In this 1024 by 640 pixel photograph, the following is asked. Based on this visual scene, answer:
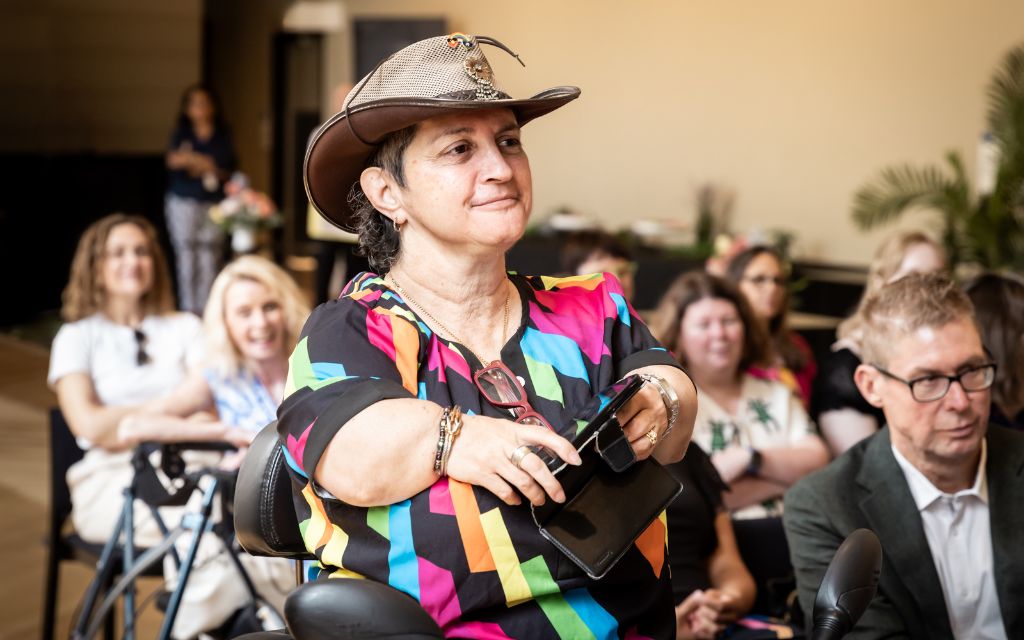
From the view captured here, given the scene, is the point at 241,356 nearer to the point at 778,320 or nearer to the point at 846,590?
the point at 778,320

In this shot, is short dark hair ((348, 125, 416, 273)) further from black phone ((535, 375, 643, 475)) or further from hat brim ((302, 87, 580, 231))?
black phone ((535, 375, 643, 475))

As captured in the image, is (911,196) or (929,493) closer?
(929,493)

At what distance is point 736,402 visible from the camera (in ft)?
11.5

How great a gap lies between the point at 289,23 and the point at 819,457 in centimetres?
959

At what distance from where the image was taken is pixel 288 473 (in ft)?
5.36

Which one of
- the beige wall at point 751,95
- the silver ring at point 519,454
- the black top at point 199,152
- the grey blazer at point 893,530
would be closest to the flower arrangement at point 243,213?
the black top at point 199,152

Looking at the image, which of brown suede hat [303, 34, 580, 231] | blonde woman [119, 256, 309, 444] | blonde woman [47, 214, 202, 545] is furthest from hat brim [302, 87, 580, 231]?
blonde woman [47, 214, 202, 545]

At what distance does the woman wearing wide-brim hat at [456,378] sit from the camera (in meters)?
1.36

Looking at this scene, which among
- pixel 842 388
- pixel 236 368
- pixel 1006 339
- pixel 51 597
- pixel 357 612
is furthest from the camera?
pixel 236 368

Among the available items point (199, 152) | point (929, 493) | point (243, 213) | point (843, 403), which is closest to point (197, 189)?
point (199, 152)

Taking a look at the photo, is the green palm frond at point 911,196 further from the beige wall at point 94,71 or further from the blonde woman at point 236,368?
the beige wall at point 94,71

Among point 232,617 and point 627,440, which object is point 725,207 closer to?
point 232,617

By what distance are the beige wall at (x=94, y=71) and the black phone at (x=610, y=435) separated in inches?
440

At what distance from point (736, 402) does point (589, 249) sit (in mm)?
1282
